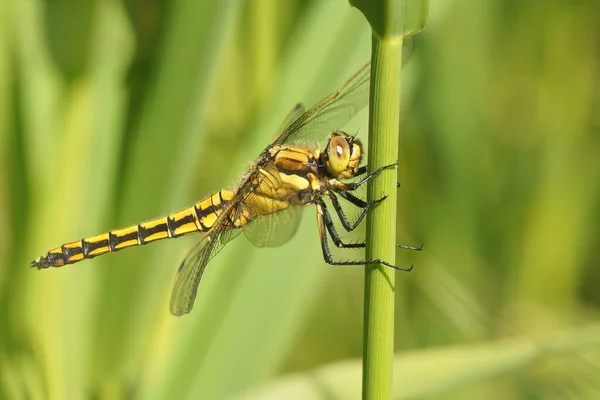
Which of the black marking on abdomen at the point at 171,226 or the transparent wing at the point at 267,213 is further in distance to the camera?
the black marking on abdomen at the point at 171,226

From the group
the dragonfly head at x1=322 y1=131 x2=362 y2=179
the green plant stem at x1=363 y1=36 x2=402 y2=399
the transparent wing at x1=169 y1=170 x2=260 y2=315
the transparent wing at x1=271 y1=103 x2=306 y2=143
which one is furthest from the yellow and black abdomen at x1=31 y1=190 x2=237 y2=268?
the green plant stem at x1=363 y1=36 x2=402 y2=399

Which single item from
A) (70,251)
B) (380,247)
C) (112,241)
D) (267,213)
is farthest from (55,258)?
(380,247)

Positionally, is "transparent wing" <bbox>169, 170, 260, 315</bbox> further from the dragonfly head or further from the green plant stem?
the green plant stem

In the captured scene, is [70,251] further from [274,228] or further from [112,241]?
[274,228]

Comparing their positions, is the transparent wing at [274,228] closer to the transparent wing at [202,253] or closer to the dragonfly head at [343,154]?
the transparent wing at [202,253]

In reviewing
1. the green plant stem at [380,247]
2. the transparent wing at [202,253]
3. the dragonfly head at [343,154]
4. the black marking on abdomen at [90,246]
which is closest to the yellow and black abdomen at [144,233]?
the black marking on abdomen at [90,246]

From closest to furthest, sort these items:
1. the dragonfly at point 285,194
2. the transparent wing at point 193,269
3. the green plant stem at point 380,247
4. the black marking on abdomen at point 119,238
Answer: the green plant stem at point 380,247, the transparent wing at point 193,269, the dragonfly at point 285,194, the black marking on abdomen at point 119,238

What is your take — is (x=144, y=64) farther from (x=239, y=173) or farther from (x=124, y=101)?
(x=239, y=173)
